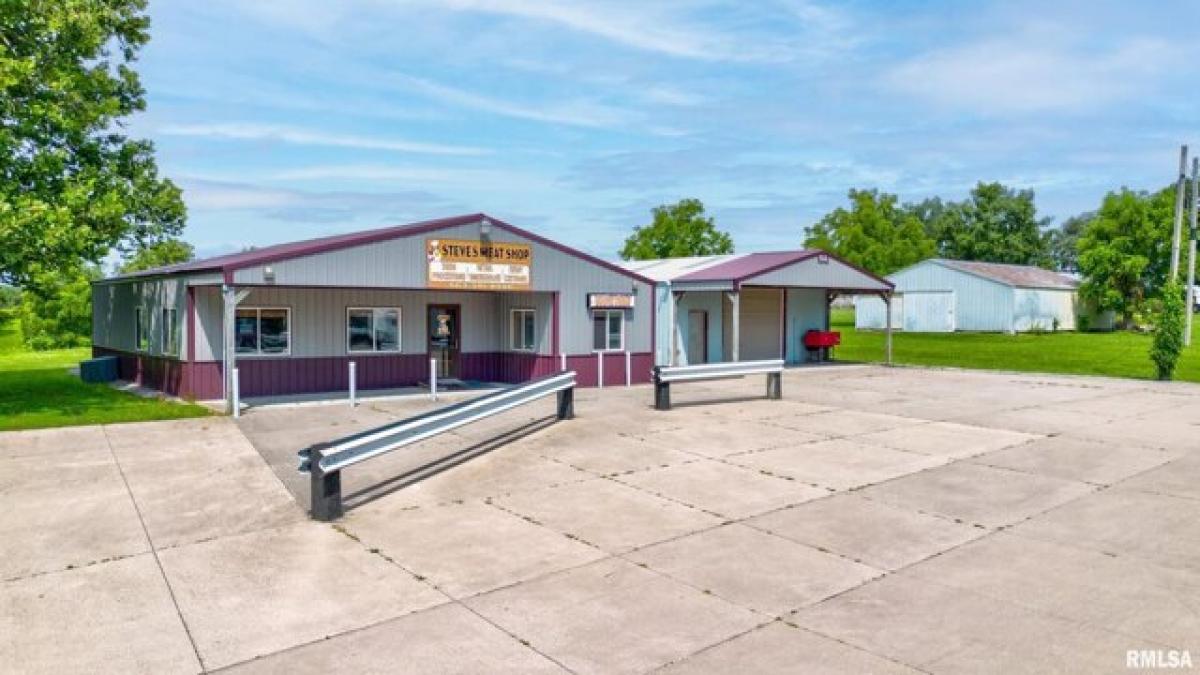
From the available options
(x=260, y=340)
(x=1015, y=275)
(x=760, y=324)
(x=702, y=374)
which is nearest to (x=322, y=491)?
(x=702, y=374)

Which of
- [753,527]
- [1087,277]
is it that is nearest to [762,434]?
[753,527]

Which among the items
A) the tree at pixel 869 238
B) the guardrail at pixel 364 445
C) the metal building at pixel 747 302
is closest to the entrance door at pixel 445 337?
the metal building at pixel 747 302

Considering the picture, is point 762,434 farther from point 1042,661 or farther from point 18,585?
point 18,585

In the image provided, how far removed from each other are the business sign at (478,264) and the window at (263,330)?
360cm

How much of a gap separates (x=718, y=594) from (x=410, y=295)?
50.9 ft

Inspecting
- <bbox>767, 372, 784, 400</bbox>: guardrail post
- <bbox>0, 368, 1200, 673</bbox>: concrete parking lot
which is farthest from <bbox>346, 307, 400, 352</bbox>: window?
<bbox>767, 372, 784, 400</bbox>: guardrail post

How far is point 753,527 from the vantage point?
26.2 feet

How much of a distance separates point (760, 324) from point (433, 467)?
62.1ft

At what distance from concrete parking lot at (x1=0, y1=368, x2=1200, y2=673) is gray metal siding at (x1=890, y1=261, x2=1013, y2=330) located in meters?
36.0

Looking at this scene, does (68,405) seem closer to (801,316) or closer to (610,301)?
(610,301)

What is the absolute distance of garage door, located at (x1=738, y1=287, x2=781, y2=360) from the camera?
90.0ft

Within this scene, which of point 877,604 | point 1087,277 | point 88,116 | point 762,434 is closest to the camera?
point 877,604

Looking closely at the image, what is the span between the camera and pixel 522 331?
21.5 metres

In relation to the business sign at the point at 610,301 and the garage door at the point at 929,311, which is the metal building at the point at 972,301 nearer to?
the garage door at the point at 929,311
